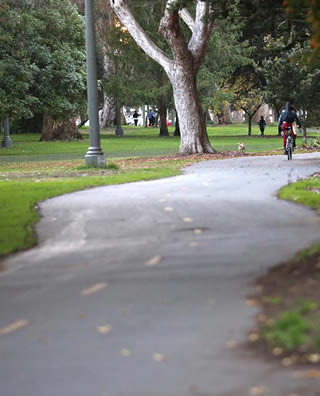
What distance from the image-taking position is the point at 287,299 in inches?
264

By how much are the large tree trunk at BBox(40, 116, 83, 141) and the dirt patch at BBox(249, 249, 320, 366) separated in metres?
54.2

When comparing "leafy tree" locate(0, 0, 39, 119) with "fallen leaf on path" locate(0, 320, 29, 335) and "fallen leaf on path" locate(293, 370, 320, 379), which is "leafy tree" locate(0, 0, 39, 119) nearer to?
"fallen leaf on path" locate(0, 320, 29, 335)

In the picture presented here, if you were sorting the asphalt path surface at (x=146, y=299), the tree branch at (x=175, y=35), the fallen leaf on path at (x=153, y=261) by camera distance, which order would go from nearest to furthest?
the asphalt path surface at (x=146, y=299), the fallen leaf on path at (x=153, y=261), the tree branch at (x=175, y=35)

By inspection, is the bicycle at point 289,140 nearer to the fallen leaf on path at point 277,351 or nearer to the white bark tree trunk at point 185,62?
the white bark tree trunk at point 185,62

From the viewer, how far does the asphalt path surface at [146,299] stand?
5.27 metres

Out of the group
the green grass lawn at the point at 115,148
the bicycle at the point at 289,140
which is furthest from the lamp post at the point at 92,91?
the green grass lawn at the point at 115,148

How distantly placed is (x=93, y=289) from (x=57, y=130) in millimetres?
55613

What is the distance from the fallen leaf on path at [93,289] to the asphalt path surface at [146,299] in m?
0.02

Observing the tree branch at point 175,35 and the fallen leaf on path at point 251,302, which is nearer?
the fallen leaf on path at point 251,302

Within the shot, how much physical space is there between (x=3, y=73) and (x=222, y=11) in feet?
72.6

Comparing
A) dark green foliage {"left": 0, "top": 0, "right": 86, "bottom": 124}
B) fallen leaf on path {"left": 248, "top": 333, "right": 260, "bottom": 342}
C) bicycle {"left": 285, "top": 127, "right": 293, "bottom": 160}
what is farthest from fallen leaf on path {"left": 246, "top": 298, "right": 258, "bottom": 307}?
dark green foliage {"left": 0, "top": 0, "right": 86, "bottom": 124}

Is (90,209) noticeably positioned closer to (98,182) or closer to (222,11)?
(98,182)

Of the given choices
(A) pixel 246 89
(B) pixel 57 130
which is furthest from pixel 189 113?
(A) pixel 246 89

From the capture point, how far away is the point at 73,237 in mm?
10828
